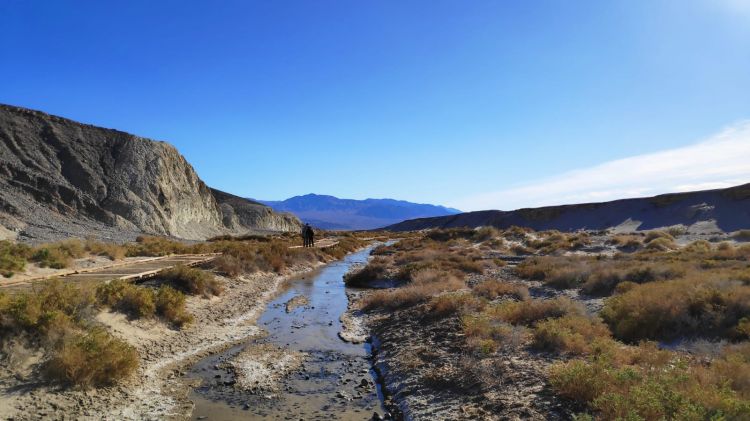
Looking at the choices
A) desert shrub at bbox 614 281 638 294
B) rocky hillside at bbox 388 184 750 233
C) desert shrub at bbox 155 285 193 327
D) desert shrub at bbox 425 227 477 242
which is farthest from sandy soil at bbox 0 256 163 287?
rocky hillside at bbox 388 184 750 233

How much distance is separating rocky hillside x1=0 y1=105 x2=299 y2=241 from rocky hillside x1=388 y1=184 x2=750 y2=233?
190 feet

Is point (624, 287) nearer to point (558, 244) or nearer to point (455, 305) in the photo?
point (455, 305)

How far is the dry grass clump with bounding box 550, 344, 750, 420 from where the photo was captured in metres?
6.01

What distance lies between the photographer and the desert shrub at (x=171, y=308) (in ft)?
45.7

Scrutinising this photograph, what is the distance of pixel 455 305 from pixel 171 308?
29.3 ft

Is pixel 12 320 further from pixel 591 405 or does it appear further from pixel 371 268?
pixel 371 268

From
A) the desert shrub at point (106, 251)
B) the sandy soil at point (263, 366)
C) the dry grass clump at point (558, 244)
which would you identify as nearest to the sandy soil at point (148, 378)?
the sandy soil at point (263, 366)

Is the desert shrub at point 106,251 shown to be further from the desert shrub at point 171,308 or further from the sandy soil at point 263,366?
the sandy soil at point 263,366

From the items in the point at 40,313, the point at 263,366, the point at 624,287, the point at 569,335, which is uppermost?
the point at 40,313

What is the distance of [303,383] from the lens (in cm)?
1061

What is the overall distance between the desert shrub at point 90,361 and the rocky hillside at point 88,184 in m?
30.7

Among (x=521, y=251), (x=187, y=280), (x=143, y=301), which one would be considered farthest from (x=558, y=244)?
(x=143, y=301)

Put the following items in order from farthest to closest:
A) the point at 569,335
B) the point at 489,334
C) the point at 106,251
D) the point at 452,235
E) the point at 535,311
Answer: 1. the point at 452,235
2. the point at 106,251
3. the point at 535,311
4. the point at 489,334
5. the point at 569,335

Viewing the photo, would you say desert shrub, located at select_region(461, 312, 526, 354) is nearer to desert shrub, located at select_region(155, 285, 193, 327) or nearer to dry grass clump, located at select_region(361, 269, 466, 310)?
dry grass clump, located at select_region(361, 269, 466, 310)
